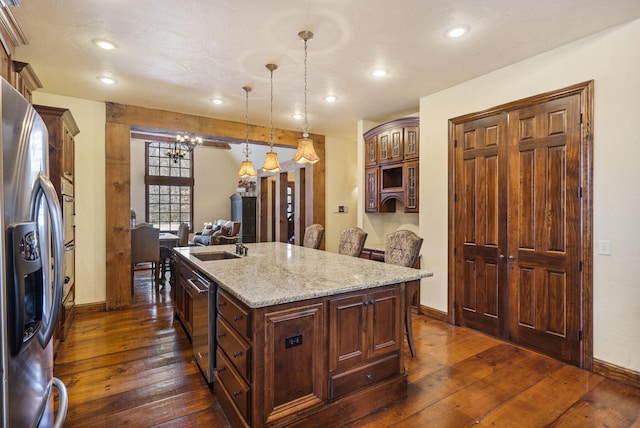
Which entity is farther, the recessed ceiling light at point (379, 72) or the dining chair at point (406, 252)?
the recessed ceiling light at point (379, 72)

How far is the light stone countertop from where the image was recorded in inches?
68.8

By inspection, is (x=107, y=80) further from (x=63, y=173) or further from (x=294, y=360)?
(x=294, y=360)

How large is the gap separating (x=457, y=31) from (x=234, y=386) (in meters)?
2.95

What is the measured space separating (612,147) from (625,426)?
1.91m

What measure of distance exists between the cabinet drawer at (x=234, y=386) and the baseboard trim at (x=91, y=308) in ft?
9.69

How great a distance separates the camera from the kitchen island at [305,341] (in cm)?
171

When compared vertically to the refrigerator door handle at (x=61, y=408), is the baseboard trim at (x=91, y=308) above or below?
below

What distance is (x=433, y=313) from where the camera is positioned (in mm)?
3895

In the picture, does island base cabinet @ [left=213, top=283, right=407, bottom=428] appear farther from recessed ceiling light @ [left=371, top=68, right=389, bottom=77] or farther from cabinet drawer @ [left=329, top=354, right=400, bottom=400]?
recessed ceiling light @ [left=371, top=68, right=389, bottom=77]

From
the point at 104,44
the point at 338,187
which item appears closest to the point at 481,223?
the point at 338,187

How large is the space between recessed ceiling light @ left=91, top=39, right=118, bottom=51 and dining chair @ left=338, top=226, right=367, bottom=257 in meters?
2.77

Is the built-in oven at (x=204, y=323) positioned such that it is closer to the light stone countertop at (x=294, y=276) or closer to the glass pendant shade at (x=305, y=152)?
the light stone countertop at (x=294, y=276)

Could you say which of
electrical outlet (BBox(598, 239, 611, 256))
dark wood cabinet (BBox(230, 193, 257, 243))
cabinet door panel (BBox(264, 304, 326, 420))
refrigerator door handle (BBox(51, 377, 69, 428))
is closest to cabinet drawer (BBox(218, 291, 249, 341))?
cabinet door panel (BBox(264, 304, 326, 420))

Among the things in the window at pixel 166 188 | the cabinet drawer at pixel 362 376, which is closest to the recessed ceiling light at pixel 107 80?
the cabinet drawer at pixel 362 376
